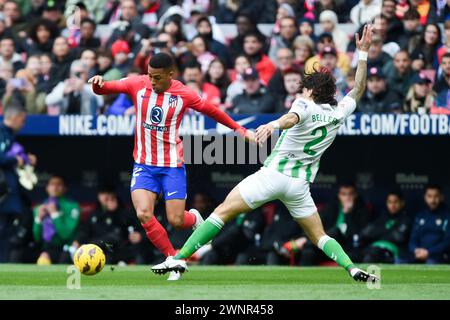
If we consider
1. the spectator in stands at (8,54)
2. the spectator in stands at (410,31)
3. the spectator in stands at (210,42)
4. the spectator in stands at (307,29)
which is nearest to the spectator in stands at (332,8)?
the spectator in stands at (307,29)

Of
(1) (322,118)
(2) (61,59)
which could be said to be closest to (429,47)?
(2) (61,59)

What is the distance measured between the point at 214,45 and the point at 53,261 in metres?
3.84

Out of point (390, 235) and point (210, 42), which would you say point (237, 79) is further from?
point (390, 235)

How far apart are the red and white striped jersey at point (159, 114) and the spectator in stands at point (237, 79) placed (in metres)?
4.22

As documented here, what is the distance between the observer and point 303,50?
1566 centimetres

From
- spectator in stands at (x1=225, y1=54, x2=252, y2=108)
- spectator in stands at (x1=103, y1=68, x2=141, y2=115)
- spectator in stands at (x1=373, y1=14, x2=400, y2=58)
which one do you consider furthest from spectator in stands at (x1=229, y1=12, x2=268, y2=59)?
spectator in stands at (x1=103, y1=68, x2=141, y2=115)

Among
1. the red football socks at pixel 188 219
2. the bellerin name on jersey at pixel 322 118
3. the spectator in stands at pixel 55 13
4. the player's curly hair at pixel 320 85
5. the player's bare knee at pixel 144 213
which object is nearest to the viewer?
the bellerin name on jersey at pixel 322 118

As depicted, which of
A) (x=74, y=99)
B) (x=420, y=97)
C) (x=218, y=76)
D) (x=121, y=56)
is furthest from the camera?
(x=121, y=56)

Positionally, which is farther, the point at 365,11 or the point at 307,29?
the point at 365,11

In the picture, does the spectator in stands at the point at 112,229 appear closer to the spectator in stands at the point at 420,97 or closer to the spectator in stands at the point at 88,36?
the spectator in stands at the point at 88,36

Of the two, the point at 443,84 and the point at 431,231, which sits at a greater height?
the point at 443,84

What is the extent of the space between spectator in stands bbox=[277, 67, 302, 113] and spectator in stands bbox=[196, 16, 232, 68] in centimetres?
153

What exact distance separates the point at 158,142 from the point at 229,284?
159cm

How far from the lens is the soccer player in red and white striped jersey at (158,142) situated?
35.5 feet
